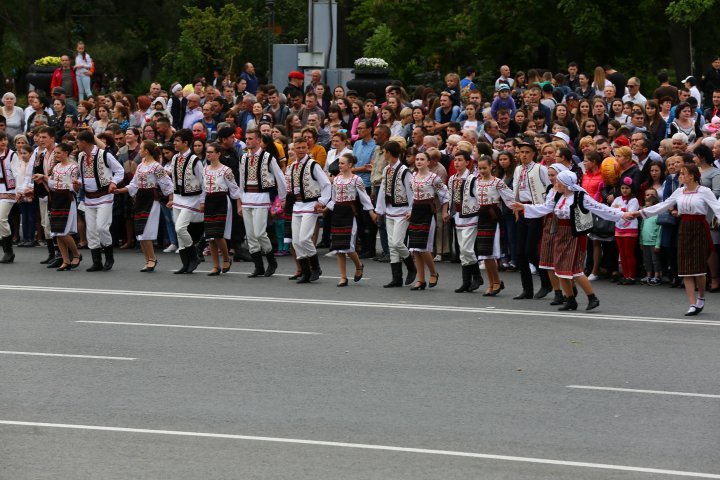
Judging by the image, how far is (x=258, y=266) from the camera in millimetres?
19016

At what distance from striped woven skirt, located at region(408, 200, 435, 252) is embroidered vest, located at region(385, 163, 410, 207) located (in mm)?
183

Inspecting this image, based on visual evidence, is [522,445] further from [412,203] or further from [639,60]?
[639,60]

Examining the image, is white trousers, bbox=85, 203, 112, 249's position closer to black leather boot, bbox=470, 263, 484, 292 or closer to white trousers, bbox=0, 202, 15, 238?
white trousers, bbox=0, 202, 15, 238

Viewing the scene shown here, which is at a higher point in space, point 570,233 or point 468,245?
point 570,233

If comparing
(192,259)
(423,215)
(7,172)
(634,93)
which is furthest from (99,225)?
(634,93)

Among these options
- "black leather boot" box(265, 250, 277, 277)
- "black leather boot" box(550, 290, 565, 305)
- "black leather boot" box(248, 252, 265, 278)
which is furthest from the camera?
"black leather boot" box(265, 250, 277, 277)

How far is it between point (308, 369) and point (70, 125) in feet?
46.4

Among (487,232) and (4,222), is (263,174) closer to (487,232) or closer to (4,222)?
(487,232)

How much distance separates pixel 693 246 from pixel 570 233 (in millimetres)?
1336

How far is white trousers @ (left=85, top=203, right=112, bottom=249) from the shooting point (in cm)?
1941

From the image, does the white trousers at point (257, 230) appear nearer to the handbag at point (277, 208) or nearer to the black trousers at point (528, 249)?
the handbag at point (277, 208)

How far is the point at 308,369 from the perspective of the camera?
39.6 ft

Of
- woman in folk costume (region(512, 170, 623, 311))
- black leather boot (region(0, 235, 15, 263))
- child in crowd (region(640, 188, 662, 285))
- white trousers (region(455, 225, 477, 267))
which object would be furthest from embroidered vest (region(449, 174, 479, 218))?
black leather boot (region(0, 235, 15, 263))

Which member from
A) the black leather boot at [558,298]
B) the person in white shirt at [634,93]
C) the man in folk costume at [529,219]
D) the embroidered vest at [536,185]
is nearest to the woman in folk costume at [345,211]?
the man in folk costume at [529,219]
